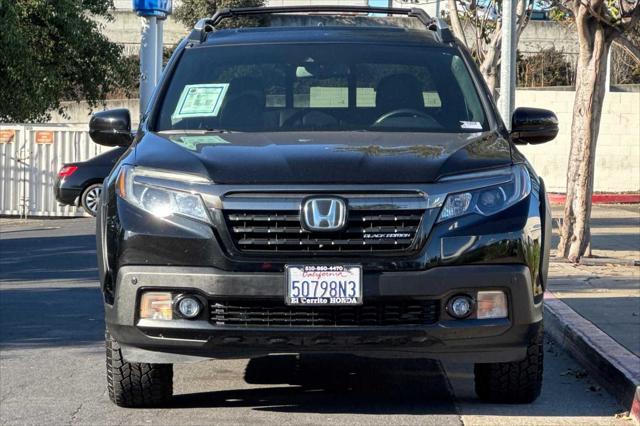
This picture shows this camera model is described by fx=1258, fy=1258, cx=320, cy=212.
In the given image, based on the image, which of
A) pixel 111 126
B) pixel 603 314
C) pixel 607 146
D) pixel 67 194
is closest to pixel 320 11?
pixel 111 126

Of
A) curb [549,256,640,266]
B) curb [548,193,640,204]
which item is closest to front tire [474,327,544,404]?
curb [549,256,640,266]

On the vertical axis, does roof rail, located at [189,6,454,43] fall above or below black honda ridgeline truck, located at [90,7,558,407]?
above

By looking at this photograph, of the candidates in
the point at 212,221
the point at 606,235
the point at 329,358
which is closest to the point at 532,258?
the point at 212,221

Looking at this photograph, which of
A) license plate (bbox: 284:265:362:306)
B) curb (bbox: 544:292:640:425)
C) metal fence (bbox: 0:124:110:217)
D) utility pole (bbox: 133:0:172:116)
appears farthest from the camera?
metal fence (bbox: 0:124:110:217)

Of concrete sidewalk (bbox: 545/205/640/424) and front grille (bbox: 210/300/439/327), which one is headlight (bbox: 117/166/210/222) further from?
concrete sidewalk (bbox: 545/205/640/424)

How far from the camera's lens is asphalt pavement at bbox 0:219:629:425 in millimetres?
6574

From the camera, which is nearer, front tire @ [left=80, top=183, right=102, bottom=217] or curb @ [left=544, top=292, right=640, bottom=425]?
curb @ [left=544, top=292, right=640, bottom=425]

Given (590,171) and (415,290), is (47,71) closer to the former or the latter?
(590,171)

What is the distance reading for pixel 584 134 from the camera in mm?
14133

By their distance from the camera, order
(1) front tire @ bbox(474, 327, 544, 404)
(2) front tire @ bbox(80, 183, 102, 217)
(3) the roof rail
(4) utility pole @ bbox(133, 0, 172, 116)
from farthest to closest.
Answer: (2) front tire @ bbox(80, 183, 102, 217)
(4) utility pole @ bbox(133, 0, 172, 116)
(3) the roof rail
(1) front tire @ bbox(474, 327, 544, 404)

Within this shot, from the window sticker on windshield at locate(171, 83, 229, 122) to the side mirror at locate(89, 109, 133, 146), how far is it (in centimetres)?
33

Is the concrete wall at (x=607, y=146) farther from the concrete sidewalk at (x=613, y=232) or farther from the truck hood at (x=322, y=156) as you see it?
the truck hood at (x=322, y=156)

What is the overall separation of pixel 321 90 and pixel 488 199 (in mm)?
1641

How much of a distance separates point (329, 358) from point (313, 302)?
8.15ft
